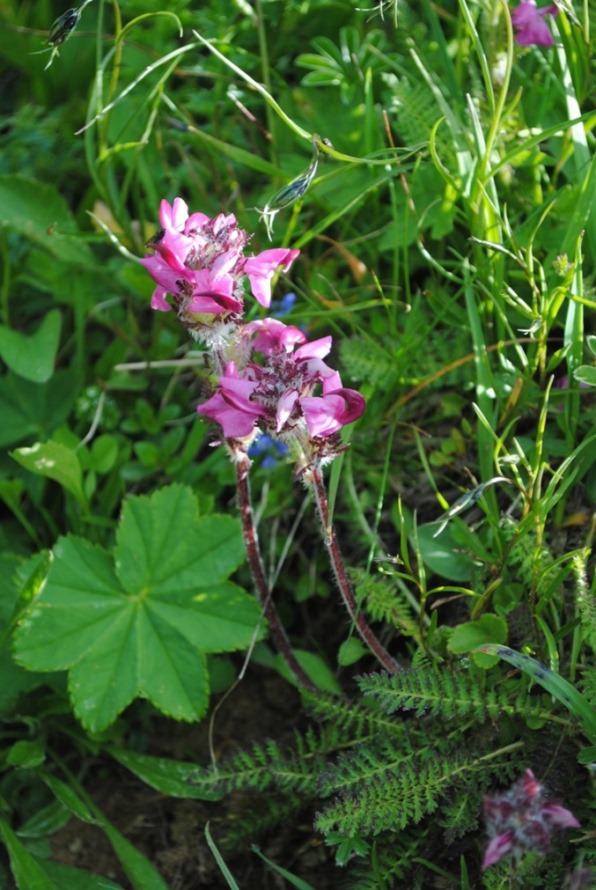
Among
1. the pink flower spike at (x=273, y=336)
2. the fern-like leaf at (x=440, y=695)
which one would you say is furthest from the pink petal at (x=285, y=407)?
the fern-like leaf at (x=440, y=695)

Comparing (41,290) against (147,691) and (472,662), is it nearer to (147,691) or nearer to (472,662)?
Result: (147,691)

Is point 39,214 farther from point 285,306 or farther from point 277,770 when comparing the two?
point 277,770

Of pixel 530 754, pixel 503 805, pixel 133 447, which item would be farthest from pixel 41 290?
pixel 503 805

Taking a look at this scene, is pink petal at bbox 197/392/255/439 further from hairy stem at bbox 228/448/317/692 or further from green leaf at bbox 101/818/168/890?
green leaf at bbox 101/818/168/890

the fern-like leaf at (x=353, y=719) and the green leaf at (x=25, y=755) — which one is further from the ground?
the fern-like leaf at (x=353, y=719)

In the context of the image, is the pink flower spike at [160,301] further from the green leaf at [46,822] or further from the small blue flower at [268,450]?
the green leaf at [46,822]

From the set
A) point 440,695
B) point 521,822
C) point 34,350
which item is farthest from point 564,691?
point 34,350

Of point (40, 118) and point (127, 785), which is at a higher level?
point (40, 118)
